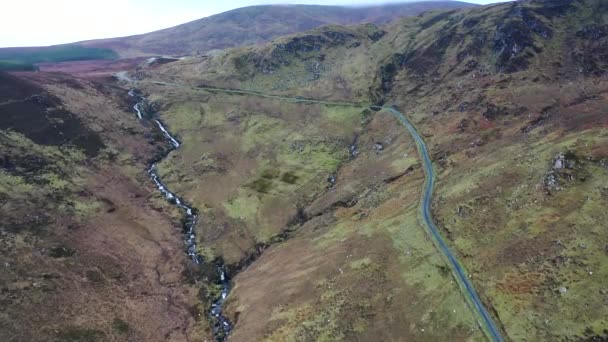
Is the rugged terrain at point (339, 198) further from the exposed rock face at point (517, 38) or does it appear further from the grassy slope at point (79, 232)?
the exposed rock face at point (517, 38)

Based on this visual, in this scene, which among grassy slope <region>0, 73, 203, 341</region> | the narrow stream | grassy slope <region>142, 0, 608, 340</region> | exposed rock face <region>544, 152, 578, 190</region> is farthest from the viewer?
the narrow stream

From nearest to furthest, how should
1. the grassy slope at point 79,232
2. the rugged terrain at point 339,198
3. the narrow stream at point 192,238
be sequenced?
the rugged terrain at point 339,198 < the grassy slope at point 79,232 < the narrow stream at point 192,238

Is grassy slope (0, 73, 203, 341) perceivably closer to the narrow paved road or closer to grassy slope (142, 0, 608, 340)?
grassy slope (142, 0, 608, 340)

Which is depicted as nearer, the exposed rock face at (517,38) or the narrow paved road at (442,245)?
the narrow paved road at (442,245)

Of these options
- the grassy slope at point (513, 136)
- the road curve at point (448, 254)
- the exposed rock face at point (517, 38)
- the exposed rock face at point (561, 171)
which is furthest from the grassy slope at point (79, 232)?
the exposed rock face at point (517, 38)

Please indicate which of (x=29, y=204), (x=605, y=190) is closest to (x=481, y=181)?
(x=605, y=190)

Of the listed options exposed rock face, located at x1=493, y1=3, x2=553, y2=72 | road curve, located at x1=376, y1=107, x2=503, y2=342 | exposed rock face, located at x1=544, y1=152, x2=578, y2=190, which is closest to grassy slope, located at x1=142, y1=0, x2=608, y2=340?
exposed rock face, located at x1=493, y1=3, x2=553, y2=72
